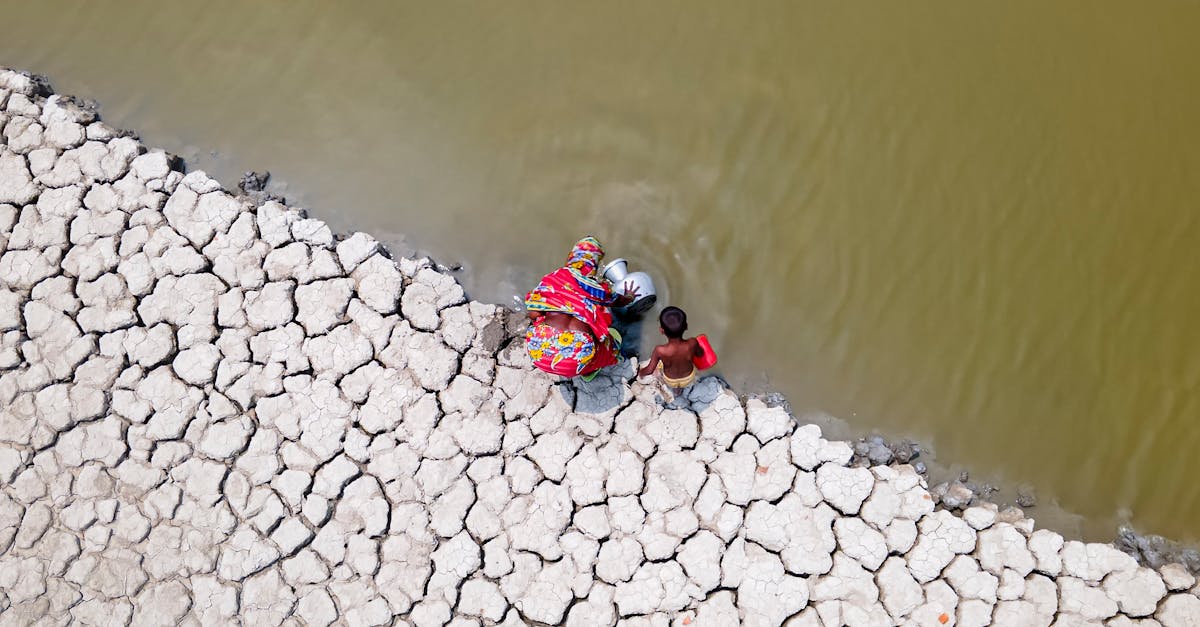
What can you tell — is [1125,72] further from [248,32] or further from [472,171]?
[248,32]

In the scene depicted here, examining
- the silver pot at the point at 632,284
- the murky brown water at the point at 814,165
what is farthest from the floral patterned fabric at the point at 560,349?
the murky brown water at the point at 814,165

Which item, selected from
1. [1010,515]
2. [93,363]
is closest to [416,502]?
[93,363]

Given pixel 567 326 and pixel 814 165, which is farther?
pixel 814 165

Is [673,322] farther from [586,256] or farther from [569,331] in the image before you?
[586,256]

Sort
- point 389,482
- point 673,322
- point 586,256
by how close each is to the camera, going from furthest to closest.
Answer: point 586,256 < point 389,482 < point 673,322

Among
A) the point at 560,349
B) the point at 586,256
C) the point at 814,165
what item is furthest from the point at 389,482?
the point at 814,165

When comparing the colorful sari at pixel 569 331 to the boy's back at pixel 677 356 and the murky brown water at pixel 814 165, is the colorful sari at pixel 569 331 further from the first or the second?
the murky brown water at pixel 814 165

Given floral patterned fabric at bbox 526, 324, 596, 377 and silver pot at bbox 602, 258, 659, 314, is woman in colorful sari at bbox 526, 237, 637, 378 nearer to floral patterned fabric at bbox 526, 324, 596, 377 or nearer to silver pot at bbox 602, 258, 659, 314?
floral patterned fabric at bbox 526, 324, 596, 377

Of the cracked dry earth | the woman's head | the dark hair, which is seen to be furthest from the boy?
the woman's head
